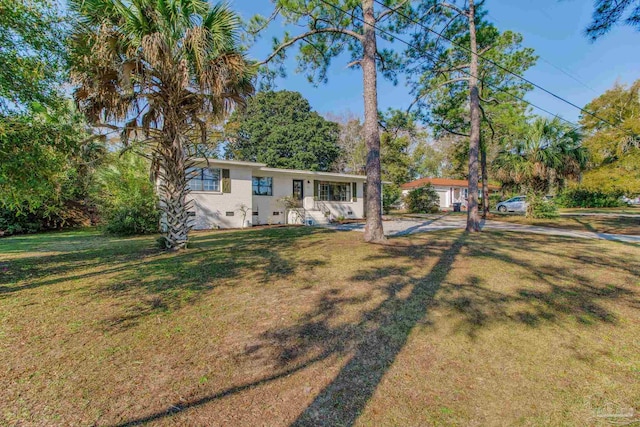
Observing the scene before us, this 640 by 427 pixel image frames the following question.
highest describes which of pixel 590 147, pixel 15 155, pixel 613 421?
pixel 590 147

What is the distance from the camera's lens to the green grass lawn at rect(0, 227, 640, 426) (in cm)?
207

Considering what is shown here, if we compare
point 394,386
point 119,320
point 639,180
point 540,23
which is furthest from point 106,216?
point 639,180

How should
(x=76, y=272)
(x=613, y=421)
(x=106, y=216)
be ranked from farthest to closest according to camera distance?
(x=106, y=216)
(x=76, y=272)
(x=613, y=421)

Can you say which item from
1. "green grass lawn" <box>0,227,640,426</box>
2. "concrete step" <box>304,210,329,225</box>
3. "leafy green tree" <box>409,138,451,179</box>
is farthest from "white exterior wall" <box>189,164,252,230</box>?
"leafy green tree" <box>409,138,451,179</box>

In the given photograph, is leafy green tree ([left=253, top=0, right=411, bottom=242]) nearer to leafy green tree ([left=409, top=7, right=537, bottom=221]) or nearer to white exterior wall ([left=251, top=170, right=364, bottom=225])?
leafy green tree ([left=409, top=7, right=537, bottom=221])

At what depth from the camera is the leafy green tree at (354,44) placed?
803 cm

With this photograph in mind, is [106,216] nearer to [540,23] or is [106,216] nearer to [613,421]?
[613,421]

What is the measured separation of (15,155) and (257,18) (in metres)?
7.80

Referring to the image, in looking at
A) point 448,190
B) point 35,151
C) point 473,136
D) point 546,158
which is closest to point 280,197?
Answer: point 473,136

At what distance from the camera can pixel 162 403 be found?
2.07 m

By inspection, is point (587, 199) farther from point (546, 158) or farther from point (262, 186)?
point (262, 186)

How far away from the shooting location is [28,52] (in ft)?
14.8

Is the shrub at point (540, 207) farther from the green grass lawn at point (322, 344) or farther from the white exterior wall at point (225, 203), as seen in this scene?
the white exterior wall at point (225, 203)

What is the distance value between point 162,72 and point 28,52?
2251mm
